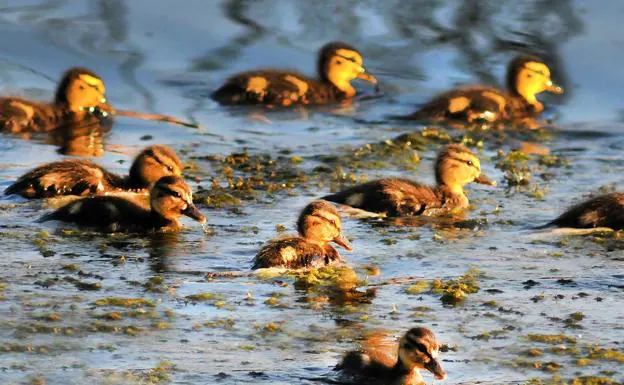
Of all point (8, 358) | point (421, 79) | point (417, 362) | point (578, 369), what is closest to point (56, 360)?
point (8, 358)

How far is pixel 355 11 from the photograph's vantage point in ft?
45.8

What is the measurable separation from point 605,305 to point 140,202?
2.68m

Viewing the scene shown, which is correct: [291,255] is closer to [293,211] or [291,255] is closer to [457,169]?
[293,211]

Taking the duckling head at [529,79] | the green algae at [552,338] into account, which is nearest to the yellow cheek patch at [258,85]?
the duckling head at [529,79]

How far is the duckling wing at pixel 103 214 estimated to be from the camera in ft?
28.6

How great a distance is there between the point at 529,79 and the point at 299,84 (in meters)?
1.64

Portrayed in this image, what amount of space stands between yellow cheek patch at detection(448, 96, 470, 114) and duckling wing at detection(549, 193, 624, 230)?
3.00 meters

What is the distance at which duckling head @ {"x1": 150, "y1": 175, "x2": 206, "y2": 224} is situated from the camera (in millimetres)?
8898

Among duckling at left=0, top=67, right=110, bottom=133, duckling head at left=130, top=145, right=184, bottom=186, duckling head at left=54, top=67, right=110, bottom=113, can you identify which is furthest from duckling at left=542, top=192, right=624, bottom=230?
duckling head at left=54, top=67, right=110, bottom=113

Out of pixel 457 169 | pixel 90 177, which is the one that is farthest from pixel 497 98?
pixel 90 177

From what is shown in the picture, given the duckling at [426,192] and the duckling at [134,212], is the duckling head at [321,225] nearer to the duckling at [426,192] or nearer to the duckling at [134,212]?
the duckling at [134,212]

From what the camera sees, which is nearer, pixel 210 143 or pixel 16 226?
pixel 16 226

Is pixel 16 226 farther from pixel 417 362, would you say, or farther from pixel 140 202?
pixel 417 362

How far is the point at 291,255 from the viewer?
801cm
